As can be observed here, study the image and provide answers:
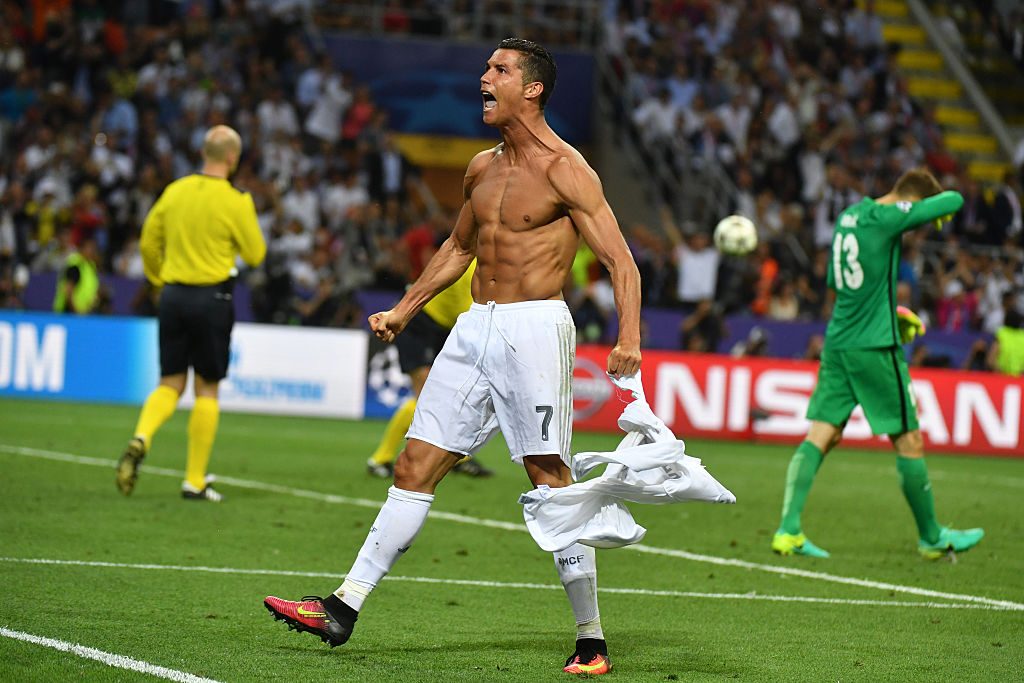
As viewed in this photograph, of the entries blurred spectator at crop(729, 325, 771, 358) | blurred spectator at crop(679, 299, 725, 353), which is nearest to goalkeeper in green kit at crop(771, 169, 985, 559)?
blurred spectator at crop(729, 325, 771, 358)

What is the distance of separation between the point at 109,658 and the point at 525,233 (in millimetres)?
2237

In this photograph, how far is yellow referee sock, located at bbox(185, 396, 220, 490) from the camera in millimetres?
11438

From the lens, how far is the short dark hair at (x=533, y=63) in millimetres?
6457

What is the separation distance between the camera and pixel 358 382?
67.2ft

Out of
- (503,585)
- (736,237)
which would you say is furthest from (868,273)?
(736,237)

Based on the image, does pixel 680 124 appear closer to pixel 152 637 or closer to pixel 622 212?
pixel 622 212

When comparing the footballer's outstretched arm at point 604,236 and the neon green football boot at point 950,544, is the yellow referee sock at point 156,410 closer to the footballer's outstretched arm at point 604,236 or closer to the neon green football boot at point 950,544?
the neon green football boot at point 950,544

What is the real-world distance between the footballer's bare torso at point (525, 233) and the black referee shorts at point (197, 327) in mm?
5151

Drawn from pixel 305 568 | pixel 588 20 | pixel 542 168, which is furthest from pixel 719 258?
pixel 542 168

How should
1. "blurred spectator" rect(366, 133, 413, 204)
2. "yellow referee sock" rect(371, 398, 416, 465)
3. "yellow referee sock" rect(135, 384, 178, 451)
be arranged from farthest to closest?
"blurred spectator" rect(366, 133, 413, 204) < "yellow referee sock" rect(371, 398, 416, 465) < "yellow referee sock" rect(135, 384, 178, 451)

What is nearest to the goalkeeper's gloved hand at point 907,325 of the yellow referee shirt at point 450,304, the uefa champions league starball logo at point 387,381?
the yellow referee shirt at point 450,304

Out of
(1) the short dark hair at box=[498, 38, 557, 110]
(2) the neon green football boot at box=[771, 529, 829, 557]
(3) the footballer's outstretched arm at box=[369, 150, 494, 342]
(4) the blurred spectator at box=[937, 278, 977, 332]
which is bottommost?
(4) the blurred spectator at box=[937, 278, 977, 332]

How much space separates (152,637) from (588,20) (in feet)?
83.7

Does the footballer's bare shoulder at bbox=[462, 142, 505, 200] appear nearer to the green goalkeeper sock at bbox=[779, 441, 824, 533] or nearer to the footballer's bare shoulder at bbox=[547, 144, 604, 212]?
the footballer's bare shoulder at bbox=[547, 144, 604, 212]
